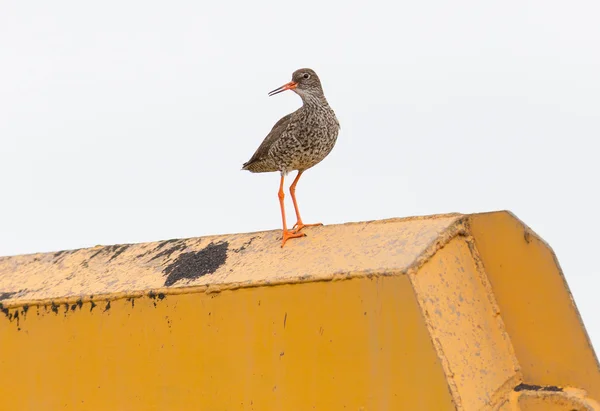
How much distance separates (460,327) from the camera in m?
4.45

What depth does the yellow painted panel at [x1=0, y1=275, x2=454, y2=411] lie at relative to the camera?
4.29 metres

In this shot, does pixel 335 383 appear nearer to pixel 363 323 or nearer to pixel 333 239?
pixel 363 323

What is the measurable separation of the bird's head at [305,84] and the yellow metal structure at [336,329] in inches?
77.5

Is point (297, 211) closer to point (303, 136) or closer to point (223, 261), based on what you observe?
point (303, 136)

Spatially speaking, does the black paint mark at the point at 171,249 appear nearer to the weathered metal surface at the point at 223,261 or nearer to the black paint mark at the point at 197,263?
the weathered metal surface at the point at 223,261

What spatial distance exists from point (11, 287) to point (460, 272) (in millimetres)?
2889

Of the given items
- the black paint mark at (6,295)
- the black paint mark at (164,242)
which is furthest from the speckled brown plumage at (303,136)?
the black paint mark at (6,295)

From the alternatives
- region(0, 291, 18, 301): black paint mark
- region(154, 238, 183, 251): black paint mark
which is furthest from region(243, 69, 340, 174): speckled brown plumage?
region(0, 291, 18, 301): black paint mark

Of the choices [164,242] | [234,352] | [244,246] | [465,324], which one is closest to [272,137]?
[164,242]

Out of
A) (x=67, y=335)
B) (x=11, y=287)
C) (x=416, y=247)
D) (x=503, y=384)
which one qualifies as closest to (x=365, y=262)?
(x=416, y=247)

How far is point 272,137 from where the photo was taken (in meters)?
7.12

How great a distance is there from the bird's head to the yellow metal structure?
1.97 m

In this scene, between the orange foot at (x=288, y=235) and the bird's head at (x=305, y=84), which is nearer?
the orange foot at (x=288, y=235)

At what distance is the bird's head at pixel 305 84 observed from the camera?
726cm
